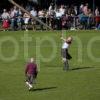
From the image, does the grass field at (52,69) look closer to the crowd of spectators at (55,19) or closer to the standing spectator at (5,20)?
the standing spectator at (5,20)

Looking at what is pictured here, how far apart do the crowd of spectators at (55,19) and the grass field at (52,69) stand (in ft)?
6.35

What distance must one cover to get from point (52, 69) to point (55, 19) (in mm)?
15734

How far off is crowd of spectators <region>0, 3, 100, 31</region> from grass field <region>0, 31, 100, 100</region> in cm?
193

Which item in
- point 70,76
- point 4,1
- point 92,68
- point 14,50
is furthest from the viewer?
point 4,1

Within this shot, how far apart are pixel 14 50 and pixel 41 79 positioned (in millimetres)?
8978

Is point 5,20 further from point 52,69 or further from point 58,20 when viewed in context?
point 52,69

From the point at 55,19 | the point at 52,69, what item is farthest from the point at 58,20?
the point at 52,69

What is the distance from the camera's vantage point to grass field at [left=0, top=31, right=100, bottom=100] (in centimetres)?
2370

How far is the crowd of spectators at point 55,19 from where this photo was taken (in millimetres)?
45219

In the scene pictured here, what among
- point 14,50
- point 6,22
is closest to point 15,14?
point 6,22

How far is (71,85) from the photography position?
25.6 meters

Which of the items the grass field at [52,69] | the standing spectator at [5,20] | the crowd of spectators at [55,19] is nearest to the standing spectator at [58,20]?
the crowd of spectators at [55,19]

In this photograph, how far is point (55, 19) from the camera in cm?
4512

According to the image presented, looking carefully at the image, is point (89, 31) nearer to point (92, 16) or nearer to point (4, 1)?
point (92, 16)
